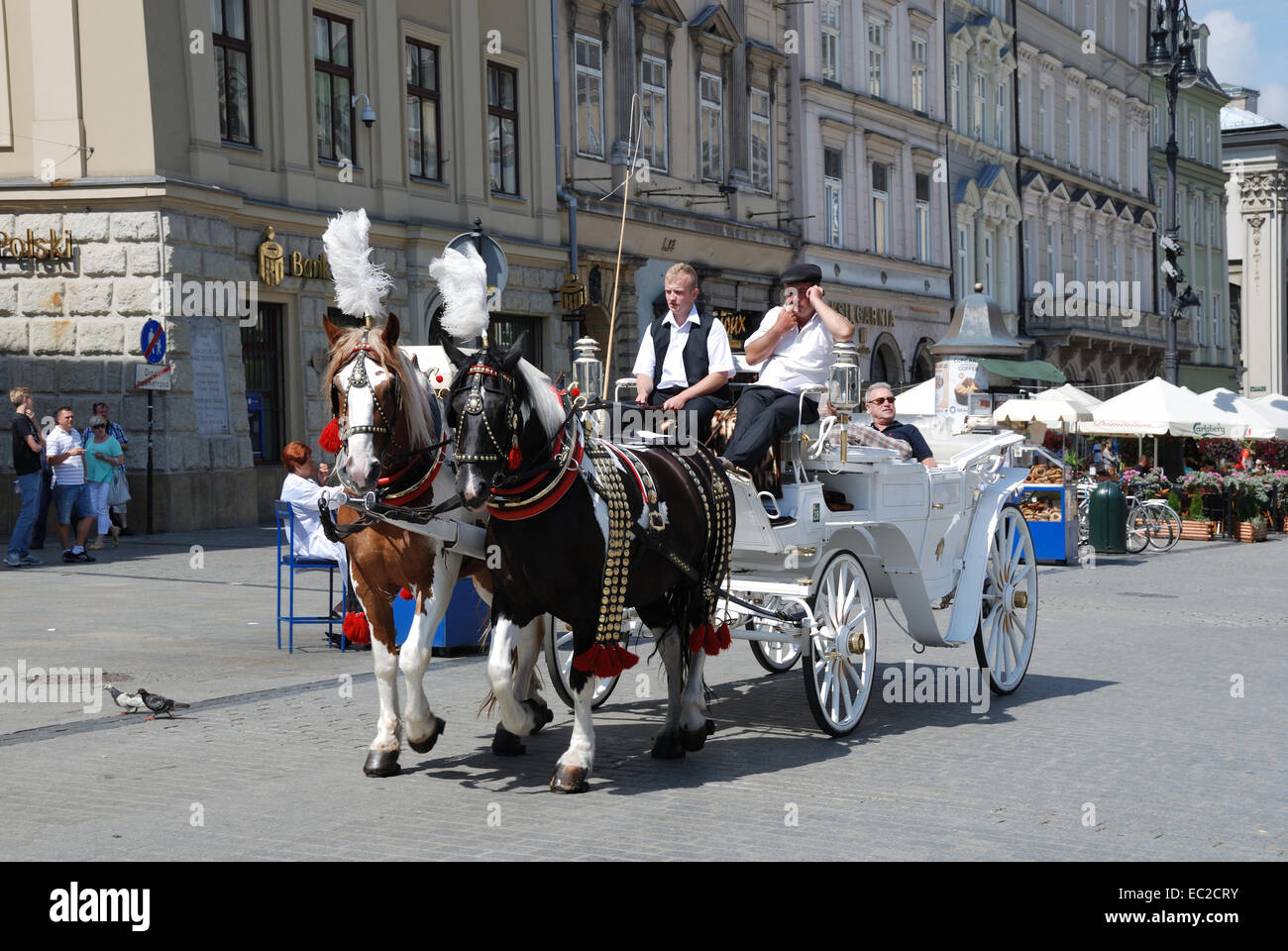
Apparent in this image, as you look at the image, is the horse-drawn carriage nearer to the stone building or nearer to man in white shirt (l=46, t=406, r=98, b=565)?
man in white shirt (l=46, t=406, r=98, b=565)

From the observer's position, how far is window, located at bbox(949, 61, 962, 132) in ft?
140

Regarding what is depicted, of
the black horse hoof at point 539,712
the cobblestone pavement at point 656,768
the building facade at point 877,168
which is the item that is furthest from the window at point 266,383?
the building facade at point 877,168

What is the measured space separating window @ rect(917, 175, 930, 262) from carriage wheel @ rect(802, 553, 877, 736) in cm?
3353

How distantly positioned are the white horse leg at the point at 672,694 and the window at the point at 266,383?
14338 mm

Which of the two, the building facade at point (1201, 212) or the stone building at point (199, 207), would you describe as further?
the building facade at point (1201, 212)

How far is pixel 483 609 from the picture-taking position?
11.3 metres

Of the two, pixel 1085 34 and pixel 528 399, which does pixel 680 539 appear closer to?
pixel 528 399

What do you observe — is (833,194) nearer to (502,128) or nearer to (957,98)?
(957,98)

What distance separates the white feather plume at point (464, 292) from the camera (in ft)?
21.7

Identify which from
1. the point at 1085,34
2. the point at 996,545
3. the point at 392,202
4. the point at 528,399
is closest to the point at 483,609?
the point at 996,545

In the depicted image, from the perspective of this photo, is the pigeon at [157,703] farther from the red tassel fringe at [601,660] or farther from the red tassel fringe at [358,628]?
the red tassel fringe at [601,660]

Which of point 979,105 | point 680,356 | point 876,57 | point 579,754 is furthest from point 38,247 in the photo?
point 979,105

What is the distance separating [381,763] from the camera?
23.2ft
